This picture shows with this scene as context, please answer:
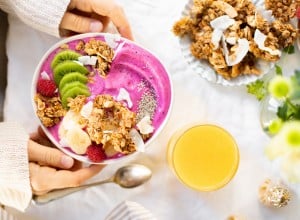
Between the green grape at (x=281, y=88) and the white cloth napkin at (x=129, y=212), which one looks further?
the white cloth napkin at (x=129, y=212)

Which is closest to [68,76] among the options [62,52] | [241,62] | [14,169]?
[62,52]

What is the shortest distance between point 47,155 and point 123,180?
129 millimetres

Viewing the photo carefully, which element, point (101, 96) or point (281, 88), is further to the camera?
point (101, 96)

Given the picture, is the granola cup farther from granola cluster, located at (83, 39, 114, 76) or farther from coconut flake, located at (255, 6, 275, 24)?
granola cluster, located at (83, 39, 114, 76)

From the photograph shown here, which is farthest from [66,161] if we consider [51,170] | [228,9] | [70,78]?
[228,9]

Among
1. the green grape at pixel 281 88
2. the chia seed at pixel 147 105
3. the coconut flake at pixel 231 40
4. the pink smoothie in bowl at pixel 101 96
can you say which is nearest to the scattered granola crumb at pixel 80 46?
the pink smoothie in bowl at pixel 101 96

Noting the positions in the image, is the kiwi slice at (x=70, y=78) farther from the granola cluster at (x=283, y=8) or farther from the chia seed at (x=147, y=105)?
the granola cluster at (x=283, y=8)

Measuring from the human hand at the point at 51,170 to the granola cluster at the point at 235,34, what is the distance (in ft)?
0.85

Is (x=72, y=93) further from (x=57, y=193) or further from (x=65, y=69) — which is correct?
(x=57, y=193)

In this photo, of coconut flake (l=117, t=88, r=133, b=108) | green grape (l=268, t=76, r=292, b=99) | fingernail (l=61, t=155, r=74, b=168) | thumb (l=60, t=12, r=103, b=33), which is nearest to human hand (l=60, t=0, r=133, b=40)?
thumb (l=60, t=12, r=103, b=33)

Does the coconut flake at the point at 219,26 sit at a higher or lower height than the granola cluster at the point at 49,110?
higher

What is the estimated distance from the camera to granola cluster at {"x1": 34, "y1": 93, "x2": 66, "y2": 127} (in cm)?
83

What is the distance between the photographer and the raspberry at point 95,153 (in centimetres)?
82

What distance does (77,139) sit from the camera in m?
0.82
